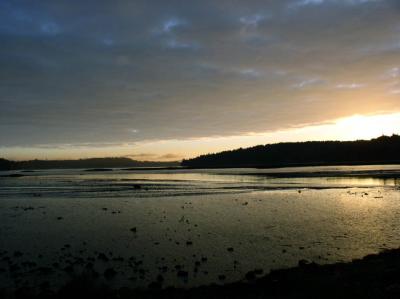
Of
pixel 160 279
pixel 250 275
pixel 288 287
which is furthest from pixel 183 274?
pixel 288 287

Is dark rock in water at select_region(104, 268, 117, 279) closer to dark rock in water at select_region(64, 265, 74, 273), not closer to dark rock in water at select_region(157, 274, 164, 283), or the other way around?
dark rock in water at select_region(64, 265, 74, 273)

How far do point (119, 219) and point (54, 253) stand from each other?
12.4 metres

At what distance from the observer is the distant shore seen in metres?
13.4

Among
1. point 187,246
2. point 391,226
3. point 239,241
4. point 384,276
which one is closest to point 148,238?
point 187,246

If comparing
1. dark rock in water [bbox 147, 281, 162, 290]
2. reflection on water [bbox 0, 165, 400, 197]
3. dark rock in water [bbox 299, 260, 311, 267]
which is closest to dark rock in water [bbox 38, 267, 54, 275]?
dark rock in water [bbox 147, 281, 162, 290]

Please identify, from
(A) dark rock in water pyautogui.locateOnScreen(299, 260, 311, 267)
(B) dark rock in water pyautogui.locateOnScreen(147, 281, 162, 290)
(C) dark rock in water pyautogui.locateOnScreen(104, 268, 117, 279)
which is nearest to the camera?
(B) dark rock in water pyautogui.locateOnScreen(147, 281, 162, 290)

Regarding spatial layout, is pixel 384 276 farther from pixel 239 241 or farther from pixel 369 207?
pixel 369 207

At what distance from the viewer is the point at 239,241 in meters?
24.5

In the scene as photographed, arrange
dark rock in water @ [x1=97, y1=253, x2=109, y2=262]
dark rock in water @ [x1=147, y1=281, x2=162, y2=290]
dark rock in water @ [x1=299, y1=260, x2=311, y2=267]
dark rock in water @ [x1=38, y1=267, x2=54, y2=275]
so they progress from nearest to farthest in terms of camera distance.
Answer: dark rock in water @ [x1=147, y1=281, x2=162, y2=290]
dark rock in water @ [x1=38, y1=267, x2=54, y2=275]
dark rock in water @ [x1=299, y1=260, x2=311, y2=267]
dark rock in water @ [x1=97, y1=253, x2=109, y2=262]

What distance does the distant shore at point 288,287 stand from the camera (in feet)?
44.0

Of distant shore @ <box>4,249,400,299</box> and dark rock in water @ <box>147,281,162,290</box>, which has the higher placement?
distant shore @ <box>4,249,400,299</box>

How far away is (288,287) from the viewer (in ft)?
47.8

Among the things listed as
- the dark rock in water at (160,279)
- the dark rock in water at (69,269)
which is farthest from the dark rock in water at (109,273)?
the dark rock in water at (160,279)

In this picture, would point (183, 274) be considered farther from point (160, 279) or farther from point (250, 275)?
point (250, 275)
